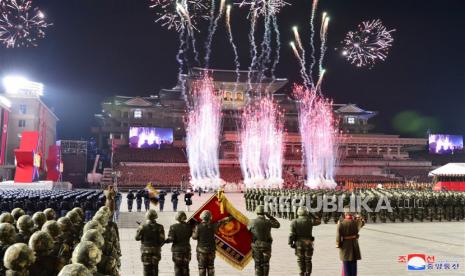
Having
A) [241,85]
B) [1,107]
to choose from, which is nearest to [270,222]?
[1,107]

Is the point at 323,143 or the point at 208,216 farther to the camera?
the point at 323,143

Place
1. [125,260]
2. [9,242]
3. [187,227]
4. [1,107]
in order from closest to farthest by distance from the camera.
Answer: [9,242] < [187,227] < [125,260] < [1,107]

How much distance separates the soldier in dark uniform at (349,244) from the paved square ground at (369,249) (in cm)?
128

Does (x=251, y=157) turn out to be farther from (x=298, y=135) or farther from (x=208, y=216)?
(x=208, y=216)

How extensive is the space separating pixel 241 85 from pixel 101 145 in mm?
→ 22204

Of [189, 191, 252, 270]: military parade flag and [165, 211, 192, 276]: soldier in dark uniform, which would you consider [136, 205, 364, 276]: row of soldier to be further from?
[189, 191, 252, 270]: military parade flag

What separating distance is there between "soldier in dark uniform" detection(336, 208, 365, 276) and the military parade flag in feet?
5.37

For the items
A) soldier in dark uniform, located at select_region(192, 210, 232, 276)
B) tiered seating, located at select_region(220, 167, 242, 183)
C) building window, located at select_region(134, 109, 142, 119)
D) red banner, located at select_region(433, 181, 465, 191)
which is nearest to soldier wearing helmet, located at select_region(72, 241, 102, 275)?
soldier in dark uniform, located at select_region(192, 210, 232, 276)

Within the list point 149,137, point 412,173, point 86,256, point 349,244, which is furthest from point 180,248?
point 412,173

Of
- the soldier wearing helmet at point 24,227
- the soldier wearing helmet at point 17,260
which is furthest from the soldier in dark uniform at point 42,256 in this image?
the soldier wearing helmet at point 24,227

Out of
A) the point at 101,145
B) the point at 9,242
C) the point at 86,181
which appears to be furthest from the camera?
the point at 101,145

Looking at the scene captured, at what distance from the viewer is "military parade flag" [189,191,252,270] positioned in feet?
26.3

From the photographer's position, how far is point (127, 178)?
49125mm

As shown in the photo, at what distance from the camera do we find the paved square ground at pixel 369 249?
9062 mm
